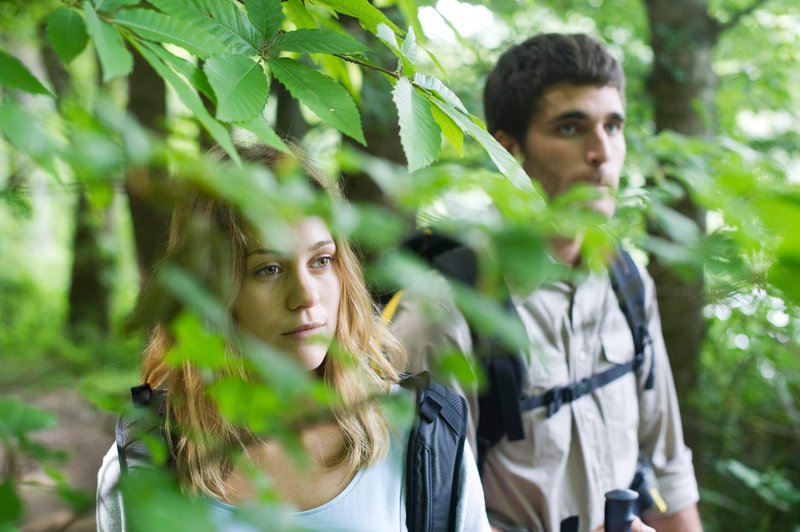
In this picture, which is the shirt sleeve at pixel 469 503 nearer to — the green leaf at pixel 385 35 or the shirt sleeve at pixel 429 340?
the shirt sleeve at pixel 429 340

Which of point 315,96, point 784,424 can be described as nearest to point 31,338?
point 784,424

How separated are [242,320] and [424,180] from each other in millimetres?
1052

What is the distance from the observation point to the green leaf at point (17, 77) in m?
0.85

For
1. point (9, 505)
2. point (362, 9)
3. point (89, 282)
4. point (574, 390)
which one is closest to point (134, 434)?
point (9, 505)

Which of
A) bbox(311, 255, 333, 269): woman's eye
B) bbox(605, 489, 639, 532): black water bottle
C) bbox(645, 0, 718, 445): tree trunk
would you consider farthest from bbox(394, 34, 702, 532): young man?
bbox(645, 0, 718, 445): tree trunk

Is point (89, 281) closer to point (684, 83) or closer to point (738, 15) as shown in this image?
point (684, 83)

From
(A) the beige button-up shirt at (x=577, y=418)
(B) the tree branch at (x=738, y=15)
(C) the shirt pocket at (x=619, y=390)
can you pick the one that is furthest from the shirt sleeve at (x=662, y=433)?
(B) the tree branch at (x=738, y=15)

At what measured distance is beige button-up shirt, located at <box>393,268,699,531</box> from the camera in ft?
7.47

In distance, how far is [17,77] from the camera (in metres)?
0.86

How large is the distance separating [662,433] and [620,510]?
77 cm

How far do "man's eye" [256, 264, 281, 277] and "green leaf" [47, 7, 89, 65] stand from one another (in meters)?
0.76

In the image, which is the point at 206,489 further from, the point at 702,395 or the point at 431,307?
the point at 702,395

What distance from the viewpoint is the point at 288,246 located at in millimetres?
593

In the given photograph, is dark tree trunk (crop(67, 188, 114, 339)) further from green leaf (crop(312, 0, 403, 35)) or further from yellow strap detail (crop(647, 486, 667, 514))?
green leaf (crop(312, 0, 403, 35))
